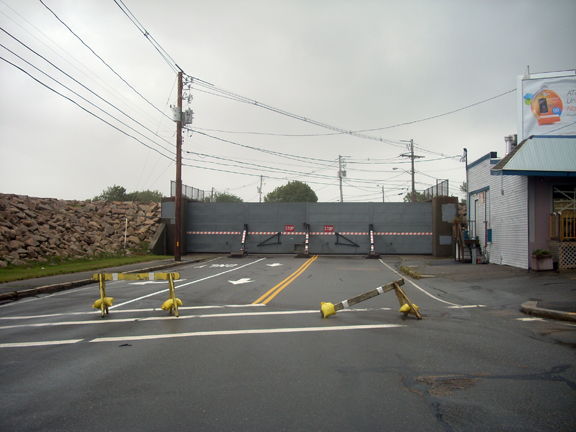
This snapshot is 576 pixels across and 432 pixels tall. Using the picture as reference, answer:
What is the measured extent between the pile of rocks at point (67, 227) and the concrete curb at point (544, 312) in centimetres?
1876

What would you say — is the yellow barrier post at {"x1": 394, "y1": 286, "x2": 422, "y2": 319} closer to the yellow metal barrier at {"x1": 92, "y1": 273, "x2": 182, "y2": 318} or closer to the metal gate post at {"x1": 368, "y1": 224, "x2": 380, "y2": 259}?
the yellow metal barrier at {"x1": 92, "y1": 273, "x2": 182, "y2": 318}

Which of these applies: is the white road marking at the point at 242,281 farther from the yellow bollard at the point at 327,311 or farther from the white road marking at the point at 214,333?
the white road marking at the point at 214,333

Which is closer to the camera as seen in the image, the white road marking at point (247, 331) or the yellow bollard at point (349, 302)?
the white road marking at point (247, 331)

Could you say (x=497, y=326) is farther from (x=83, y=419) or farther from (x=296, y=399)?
A: (x=83, y=419)

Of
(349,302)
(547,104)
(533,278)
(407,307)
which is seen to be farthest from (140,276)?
(547,104)

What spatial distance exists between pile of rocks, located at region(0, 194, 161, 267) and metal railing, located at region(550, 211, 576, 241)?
848 inches

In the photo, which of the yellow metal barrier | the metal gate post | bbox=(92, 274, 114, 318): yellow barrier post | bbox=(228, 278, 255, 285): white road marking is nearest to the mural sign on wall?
the metal gate post

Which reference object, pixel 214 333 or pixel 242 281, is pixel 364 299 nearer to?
pixel 214 333

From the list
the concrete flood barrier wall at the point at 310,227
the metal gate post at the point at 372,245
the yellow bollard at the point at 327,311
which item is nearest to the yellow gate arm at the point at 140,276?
the yellow bollard at the point at 327,311

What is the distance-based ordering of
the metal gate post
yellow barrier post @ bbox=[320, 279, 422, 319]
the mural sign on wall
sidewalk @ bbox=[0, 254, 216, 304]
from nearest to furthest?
yellow barrier post @ bbox=[320, 279, 422, 319], sidewalk @ bbox=[0, 254, 216, 304], the mural sign on wall, the metal gate post

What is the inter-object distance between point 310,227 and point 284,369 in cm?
2670

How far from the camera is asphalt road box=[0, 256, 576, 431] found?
4.10 metres

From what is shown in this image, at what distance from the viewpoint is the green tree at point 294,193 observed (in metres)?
87.1

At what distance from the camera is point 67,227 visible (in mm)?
25047
